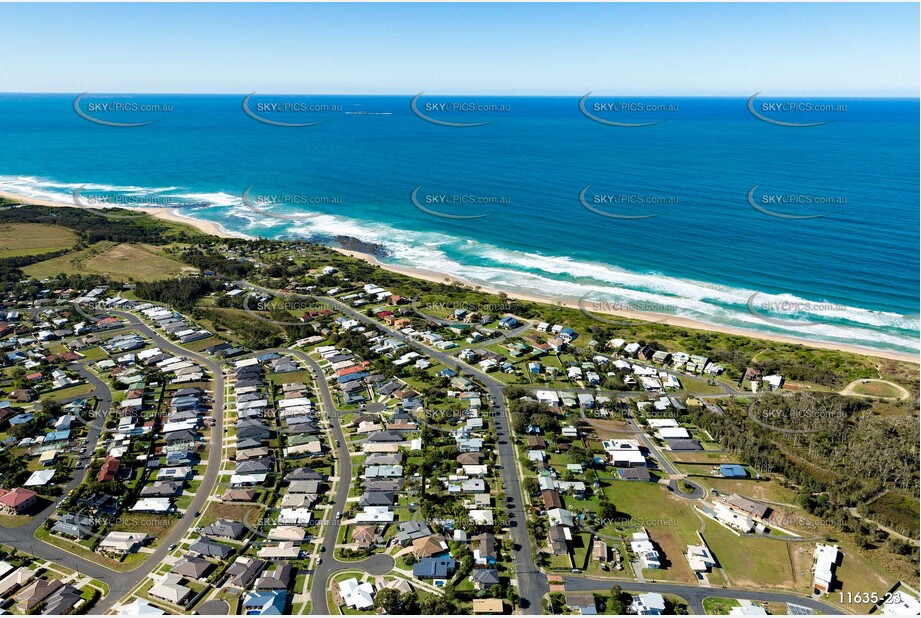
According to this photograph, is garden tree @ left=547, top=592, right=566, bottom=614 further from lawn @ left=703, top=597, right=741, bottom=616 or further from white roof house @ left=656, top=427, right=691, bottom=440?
white roof house @ left=656, top=427, right=691, bottom=440

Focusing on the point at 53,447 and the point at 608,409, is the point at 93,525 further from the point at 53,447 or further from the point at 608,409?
the point at 608,409

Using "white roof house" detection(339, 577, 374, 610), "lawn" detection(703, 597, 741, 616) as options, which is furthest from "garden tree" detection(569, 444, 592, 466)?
"white roof house" detection(339, 577, 374, 610)

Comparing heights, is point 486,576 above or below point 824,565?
below

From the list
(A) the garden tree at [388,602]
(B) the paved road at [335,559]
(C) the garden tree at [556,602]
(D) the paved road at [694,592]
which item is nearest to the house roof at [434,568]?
(B) the paved road at [335,559]

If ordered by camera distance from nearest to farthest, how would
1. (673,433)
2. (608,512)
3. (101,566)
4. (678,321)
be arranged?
(101,566), (608,512), (673,433), (678,321)

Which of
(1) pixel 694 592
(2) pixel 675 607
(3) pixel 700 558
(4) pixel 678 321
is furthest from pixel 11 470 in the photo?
(4) pixel 678 321

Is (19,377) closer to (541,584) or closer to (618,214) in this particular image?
(541,584)
